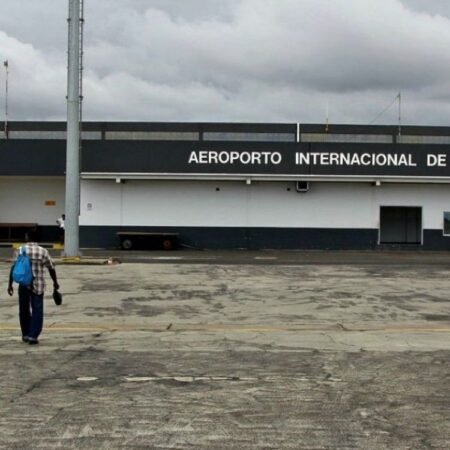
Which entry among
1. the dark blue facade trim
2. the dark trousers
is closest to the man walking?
the dark trousers

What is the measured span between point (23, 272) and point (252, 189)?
20.6m

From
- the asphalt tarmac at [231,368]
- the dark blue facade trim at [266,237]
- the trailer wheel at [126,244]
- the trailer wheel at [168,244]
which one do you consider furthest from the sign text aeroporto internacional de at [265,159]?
the asphalt tarmac at [231,368]

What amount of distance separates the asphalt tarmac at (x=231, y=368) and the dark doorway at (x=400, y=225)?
14.1 metres

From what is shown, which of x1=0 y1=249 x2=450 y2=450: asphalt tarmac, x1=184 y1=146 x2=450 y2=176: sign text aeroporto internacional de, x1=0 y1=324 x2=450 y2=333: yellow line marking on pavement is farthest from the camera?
x1=184 y1=146 x2=450 y2=176: sign text aeroporto internacional de

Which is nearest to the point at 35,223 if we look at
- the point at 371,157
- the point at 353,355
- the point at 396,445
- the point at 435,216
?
the point at 371,157

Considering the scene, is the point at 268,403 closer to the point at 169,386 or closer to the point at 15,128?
the point at 169,386

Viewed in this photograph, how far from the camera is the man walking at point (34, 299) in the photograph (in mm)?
8578

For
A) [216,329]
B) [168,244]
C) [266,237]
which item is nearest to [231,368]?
[216,329]

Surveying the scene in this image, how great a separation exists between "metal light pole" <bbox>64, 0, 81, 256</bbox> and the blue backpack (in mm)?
13642

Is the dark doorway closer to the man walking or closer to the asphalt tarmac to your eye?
the asphalt tarmac

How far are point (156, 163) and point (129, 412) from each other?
2271cm

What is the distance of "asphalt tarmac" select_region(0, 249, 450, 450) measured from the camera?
16.5ft

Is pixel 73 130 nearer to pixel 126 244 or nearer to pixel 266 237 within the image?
pixel 126 244

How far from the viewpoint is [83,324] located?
10656 millimetres
